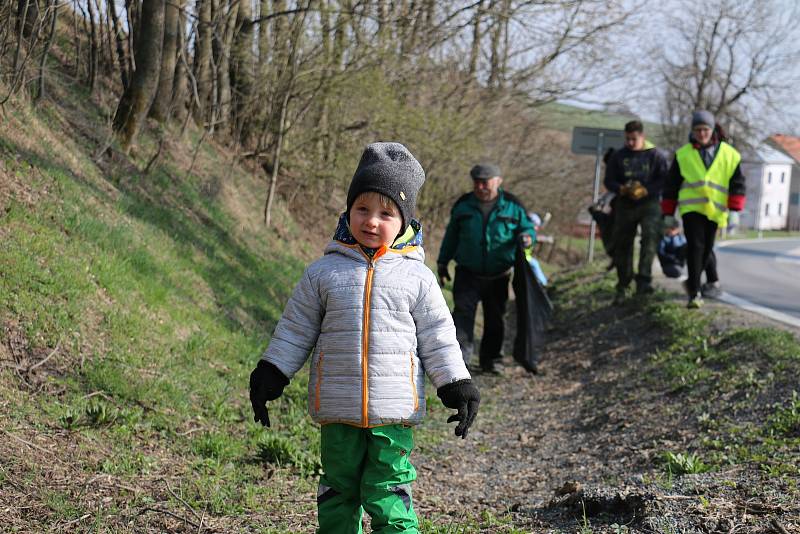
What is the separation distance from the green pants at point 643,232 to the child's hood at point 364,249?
721 cm

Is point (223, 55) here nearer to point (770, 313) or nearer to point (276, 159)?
point (276, 159)

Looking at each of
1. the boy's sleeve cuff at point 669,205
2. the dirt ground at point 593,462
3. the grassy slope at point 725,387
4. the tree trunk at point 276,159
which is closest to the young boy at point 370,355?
the dirt ground at point 593,462

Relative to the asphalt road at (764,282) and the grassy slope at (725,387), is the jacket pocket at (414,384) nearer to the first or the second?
the grassy slope at (725,387)

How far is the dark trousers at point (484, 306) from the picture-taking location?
30.1ft

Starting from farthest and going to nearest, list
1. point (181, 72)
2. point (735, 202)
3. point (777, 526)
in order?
point (181, 72), point (735, 202), point (777, 526)

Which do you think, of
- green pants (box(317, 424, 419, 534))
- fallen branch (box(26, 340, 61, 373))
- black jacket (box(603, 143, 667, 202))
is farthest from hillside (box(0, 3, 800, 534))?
black jacket (box(603, 143, 667, 202))

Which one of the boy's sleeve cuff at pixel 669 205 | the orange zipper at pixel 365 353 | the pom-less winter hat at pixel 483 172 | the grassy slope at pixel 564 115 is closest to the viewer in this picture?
the orange zipper at pixel 365 353

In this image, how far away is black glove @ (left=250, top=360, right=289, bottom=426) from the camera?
365 cm

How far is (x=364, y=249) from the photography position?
3738 mm

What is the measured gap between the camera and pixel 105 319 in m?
6.29

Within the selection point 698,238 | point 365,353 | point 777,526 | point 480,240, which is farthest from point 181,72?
point 777,526

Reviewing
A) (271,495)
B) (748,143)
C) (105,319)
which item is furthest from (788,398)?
(748,143)

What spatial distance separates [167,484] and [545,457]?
9.38 ft

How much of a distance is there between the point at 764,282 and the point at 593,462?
14651mm
